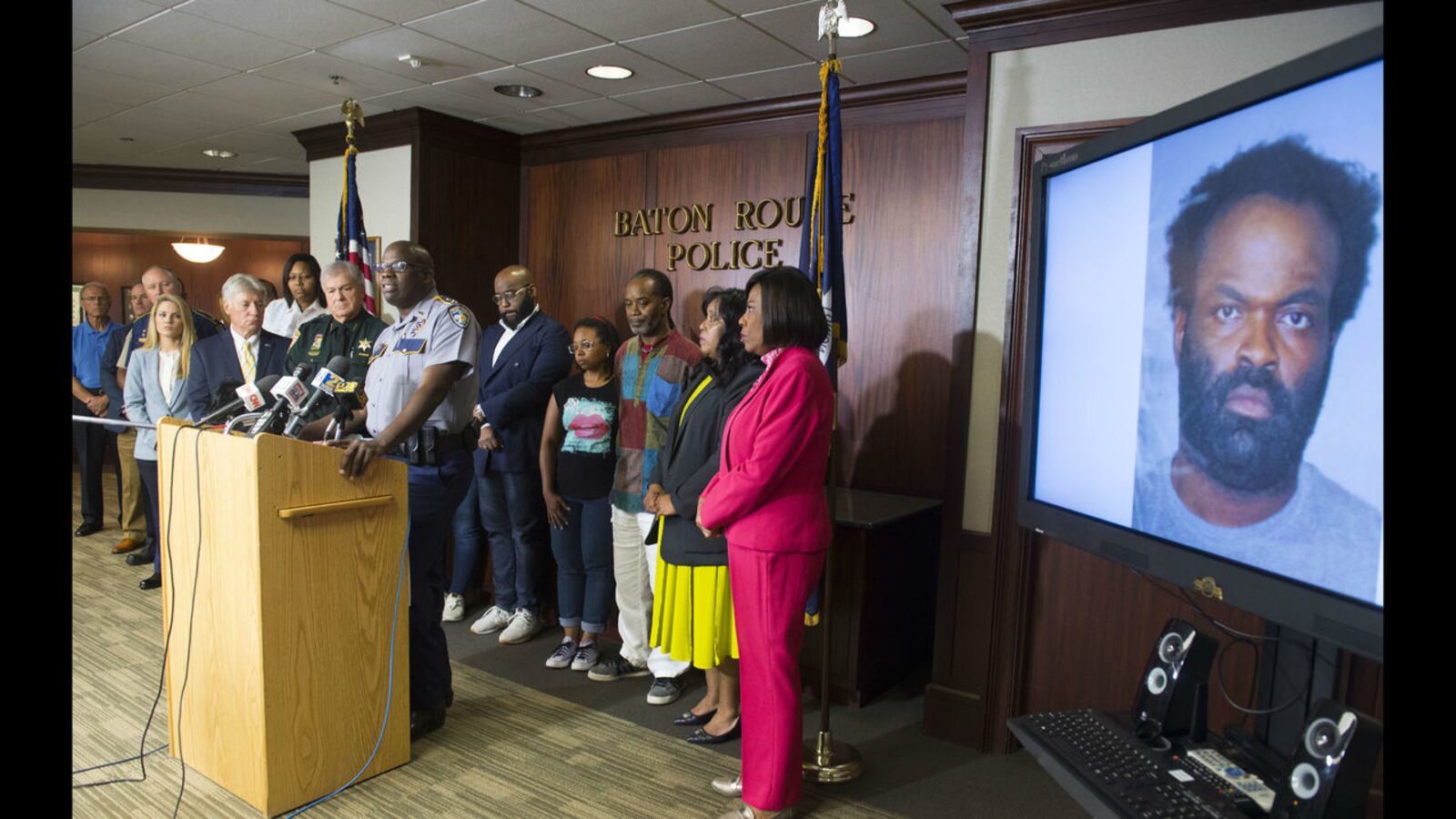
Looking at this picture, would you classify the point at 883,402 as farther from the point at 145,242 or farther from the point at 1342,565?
the point at 145,242

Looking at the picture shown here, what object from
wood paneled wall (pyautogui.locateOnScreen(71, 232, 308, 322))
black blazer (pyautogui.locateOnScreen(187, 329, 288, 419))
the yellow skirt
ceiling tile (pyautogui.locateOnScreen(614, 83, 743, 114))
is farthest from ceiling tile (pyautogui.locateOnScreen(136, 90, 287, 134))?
wood paneled wall (pyautogui.locateOnScreen(71, 232, 308, 322))

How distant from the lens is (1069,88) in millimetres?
2852

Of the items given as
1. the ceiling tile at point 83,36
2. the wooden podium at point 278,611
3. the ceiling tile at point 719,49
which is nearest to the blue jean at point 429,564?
the wooden podium at point 278,611

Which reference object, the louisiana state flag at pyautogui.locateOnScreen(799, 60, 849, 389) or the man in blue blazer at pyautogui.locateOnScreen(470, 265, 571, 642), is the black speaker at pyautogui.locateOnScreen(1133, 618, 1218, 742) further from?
the man in blue blazer at pyautogui.locateOnScreen(470, 265, 571, 642)

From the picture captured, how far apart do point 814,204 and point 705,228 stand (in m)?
1.98

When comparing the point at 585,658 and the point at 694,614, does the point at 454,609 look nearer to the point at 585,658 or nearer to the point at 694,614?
the point at 585,658

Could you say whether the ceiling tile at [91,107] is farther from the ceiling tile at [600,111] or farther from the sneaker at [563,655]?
the sneaker at [563,655]

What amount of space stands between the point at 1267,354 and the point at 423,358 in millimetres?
2446

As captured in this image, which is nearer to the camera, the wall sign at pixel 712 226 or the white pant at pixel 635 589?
the white pant at pixel 635 589

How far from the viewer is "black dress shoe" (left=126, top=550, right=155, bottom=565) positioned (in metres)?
5.17

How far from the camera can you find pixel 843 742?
292cm

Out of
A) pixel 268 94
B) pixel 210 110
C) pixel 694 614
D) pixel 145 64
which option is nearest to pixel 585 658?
pixel 694 614

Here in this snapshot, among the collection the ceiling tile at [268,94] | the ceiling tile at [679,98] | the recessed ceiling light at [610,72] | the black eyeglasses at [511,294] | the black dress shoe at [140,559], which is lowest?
the black dress shoe at [140,559]

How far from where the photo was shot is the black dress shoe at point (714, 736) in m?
2.99
